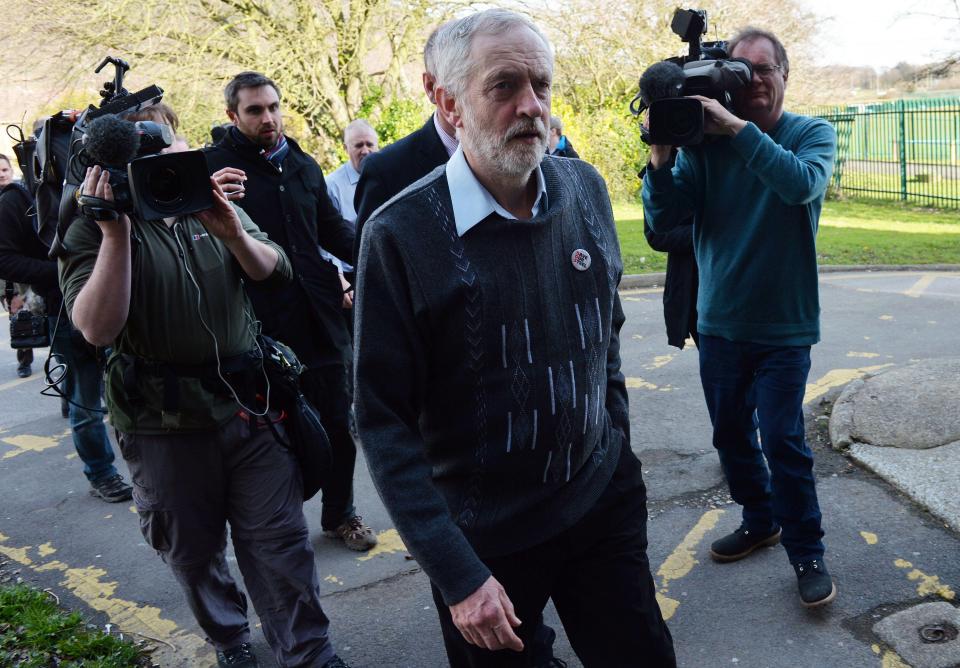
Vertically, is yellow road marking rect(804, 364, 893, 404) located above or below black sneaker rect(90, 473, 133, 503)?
below

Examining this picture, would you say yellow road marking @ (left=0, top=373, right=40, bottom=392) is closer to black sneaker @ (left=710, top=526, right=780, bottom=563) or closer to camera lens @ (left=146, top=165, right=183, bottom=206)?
camera lens @ (left=146, top=165, right=183, bottom=206)

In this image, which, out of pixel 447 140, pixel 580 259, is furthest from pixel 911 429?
pixel 580 259

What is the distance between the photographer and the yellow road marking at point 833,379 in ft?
20.0

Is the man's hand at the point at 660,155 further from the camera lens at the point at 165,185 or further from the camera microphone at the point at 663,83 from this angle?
the camera lens at the point at 165,185

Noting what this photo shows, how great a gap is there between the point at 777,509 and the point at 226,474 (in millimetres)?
2083

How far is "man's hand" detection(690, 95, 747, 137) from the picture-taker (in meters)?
3.28

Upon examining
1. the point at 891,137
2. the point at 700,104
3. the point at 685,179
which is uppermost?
the point at 700,104

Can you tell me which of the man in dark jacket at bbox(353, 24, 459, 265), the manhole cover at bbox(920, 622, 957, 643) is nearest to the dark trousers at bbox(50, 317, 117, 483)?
the man in dark jacket at bbox(353, 24, 459, 265)

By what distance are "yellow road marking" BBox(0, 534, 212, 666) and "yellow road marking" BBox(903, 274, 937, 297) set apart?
7994mm

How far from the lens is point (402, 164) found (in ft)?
10.7

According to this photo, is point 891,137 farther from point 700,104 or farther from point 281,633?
point 281,633

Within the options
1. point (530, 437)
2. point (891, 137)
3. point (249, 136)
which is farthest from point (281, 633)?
point (891, 137)

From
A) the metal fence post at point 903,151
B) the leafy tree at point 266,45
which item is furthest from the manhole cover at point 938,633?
the metal fence post at point 903,151

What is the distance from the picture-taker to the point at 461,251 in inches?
79.4
